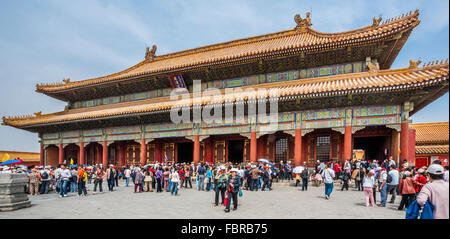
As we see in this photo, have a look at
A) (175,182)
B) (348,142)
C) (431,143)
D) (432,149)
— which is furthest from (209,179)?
(431,143)

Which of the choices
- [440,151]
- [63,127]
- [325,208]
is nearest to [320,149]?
[325,208]

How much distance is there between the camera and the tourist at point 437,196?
4363 mm

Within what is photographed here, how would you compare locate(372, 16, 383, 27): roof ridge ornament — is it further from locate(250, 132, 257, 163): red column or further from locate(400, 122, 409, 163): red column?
locate(250, 132, 257, 163): red column

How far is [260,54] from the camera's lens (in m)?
19.1

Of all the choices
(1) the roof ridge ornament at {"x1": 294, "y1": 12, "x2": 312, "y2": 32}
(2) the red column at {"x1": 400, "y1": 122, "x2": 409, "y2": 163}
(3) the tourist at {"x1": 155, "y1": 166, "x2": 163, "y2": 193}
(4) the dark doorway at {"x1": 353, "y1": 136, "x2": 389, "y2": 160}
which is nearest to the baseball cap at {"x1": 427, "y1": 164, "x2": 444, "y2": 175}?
(3) the tourist at {"x1": 155, "y1": 166, "x2": 163, "y2": 193}

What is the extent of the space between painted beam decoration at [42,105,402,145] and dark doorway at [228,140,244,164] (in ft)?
9.63

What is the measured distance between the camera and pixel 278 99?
664 inches

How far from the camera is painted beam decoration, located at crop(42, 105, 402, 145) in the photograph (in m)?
16.1

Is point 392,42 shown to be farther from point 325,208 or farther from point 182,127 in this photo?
point 182,127

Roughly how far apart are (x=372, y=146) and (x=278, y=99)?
10.0 meters

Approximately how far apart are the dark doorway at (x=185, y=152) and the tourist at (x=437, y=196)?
69.4 feet

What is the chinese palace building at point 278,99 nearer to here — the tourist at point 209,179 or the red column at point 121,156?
the red column at point 121,156

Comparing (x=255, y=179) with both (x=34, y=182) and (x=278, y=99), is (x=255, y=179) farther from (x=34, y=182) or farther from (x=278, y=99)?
(x=34, y=182)

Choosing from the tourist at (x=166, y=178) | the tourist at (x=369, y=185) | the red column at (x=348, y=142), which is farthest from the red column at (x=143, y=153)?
the tourist at (x=369, y=185)
